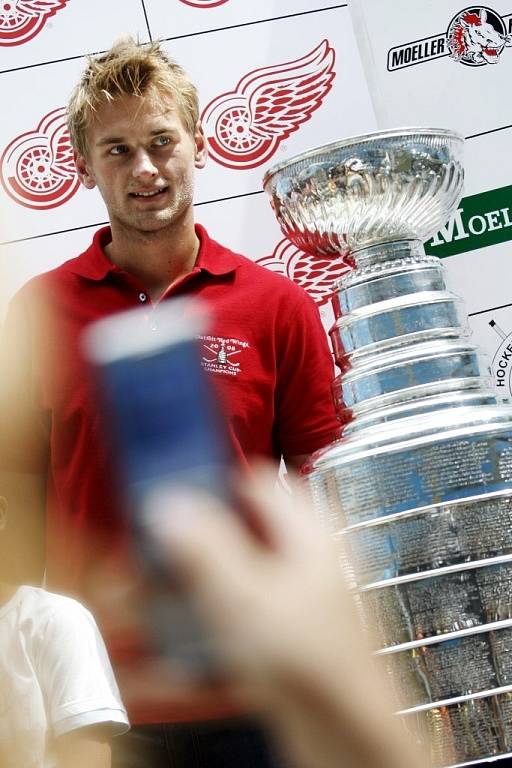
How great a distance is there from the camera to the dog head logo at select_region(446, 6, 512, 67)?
1.60 m

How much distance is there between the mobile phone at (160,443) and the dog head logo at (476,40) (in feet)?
2.74

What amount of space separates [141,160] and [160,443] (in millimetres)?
465

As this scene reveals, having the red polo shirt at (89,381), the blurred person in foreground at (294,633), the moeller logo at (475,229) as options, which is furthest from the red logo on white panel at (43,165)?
the blurred person in foreground at (294,633)

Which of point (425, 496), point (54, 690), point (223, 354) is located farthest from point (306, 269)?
point (425, 496)

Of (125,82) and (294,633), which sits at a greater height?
(125,82)

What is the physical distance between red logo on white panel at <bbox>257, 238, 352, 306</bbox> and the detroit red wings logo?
0.49 feet

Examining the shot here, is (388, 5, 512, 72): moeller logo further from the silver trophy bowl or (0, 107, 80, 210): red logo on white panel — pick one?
the silver trophy bowl

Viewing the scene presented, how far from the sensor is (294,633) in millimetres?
398

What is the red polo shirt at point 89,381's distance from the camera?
1.18 metres

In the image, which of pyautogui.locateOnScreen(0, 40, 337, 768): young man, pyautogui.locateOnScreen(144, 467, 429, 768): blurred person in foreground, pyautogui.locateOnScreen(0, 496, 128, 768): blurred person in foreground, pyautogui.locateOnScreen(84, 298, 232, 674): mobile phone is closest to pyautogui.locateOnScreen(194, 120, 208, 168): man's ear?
pyautogui.locateOnScreen(0, 40, 337, 768): young man

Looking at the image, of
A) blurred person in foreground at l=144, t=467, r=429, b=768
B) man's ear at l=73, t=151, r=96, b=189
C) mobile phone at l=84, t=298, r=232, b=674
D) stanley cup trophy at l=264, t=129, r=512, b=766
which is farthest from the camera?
man's ear at l=73, t=151, r=96, b=189

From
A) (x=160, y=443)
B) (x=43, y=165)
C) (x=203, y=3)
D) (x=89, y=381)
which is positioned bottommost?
(x=160, y=443)

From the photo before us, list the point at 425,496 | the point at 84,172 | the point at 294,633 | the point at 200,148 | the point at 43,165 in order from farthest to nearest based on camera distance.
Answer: the point at 43,165
the point at 200,148
the point at 84,172
the point at 425,496
the point at 294,633

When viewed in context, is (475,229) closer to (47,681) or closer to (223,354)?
(223,354)
